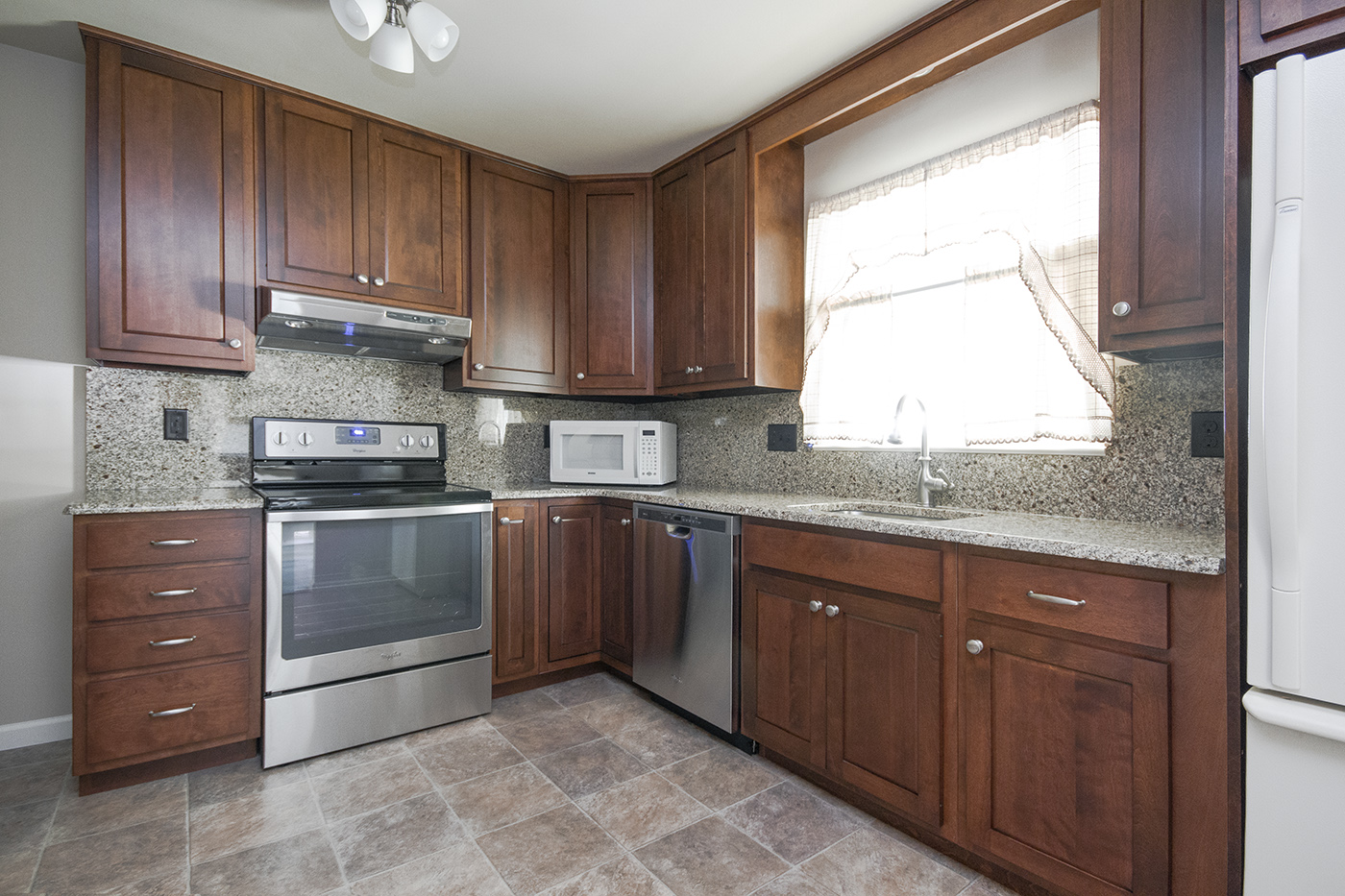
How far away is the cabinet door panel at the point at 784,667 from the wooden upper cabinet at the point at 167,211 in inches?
82.8

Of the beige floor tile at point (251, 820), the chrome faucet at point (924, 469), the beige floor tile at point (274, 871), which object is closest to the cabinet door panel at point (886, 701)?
the chrome faucet at point (924, 469)

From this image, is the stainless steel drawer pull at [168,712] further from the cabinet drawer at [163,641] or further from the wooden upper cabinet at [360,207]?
the wooden upper cabinet at [360,207]

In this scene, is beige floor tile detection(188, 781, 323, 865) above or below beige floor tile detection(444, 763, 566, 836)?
above

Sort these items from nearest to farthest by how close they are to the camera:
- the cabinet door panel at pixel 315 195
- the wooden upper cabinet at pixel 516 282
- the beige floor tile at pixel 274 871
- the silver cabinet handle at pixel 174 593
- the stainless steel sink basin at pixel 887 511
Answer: the beige floor tile at pixel 274 871 → the silver cabinet handle at pixel 174 593 → the stainless steel sink basin at pixel 887 511 → the cabinet door panel at pixel 315 195 → the wooden upper cabinet at pixel 516 282

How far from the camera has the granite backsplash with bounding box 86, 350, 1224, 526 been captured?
1710 millimetres

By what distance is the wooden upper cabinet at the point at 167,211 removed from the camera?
217 centimetres

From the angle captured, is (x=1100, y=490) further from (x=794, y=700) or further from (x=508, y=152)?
(x=508, y=152)

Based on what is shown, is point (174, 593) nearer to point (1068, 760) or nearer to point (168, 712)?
point (168, 712)

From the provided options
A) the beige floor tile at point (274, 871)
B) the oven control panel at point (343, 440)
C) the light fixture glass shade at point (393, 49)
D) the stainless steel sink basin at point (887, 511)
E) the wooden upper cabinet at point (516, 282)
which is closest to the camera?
the beige floor tile at point (274, 871)

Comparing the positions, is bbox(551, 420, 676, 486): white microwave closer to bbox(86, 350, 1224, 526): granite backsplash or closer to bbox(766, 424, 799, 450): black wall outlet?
bbox(86, 350, 1224, 526): granite backsplash

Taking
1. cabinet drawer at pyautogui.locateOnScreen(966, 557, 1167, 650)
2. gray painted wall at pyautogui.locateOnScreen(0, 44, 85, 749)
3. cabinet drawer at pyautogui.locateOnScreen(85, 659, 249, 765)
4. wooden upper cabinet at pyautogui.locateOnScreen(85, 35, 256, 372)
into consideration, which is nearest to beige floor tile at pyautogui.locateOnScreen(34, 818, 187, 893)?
cabinet drawer at pyautogui.locateOnScreen(85, 659, 249, 765)

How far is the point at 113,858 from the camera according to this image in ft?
5.48

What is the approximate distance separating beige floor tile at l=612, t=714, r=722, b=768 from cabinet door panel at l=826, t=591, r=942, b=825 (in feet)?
1.86

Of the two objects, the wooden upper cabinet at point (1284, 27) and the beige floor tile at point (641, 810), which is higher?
the wooden upper cabinet at point (1284, 27)
